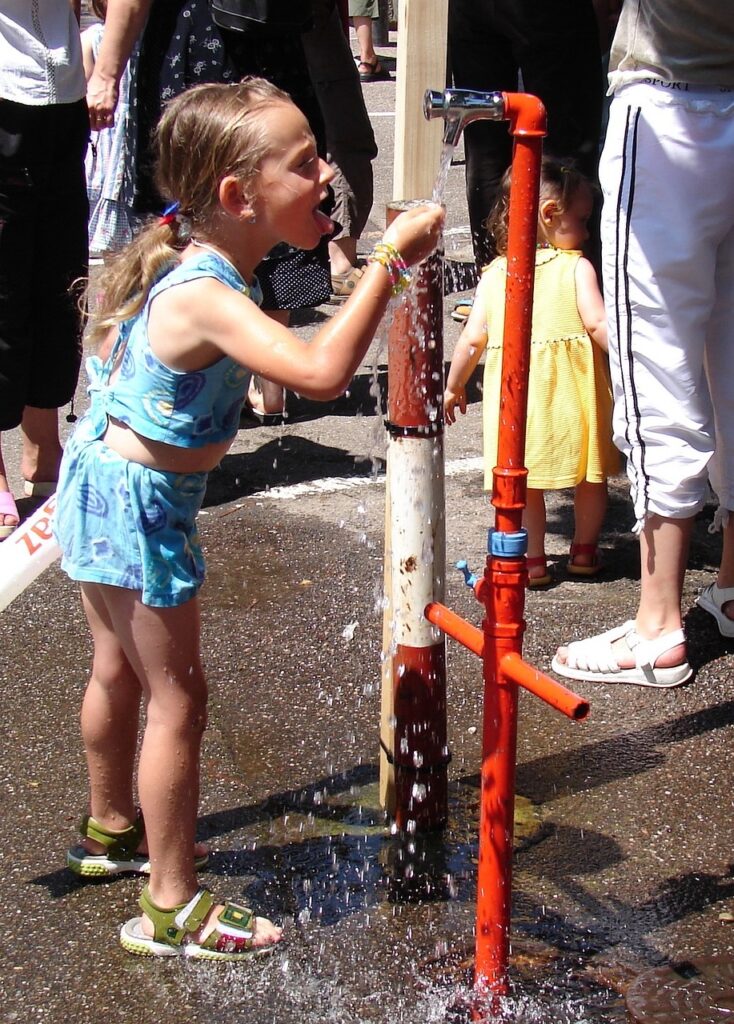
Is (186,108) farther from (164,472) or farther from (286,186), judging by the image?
(164,472)

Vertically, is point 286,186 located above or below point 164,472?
above

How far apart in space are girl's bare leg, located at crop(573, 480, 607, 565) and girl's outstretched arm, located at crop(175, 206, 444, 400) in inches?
70.9

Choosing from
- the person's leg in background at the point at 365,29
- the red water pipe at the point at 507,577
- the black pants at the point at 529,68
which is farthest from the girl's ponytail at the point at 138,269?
the person's leg in background at the point at 365,29

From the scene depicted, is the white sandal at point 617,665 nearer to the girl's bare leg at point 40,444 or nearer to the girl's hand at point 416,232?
the girl's hand at point 416,232

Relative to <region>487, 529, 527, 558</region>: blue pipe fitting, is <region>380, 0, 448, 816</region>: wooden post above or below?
above

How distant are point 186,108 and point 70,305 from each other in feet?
6.85

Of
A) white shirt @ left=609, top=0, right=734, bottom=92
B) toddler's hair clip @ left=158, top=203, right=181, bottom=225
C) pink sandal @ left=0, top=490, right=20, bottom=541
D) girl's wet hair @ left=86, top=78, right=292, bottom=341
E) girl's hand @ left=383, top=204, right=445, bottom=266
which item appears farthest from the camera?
pink sandal @ left=0, top=490, right=20, bottom=541

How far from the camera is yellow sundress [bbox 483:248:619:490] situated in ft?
12.4

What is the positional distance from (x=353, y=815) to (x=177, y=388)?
1054 millimetres

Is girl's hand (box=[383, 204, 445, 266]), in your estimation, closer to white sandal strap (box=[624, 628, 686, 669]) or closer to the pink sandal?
white sandal strap (box=[624, 628, 686, 669])

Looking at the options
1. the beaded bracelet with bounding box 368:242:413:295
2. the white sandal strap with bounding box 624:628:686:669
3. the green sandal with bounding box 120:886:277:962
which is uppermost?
the beaded bracelet with bounding box 368:242:413:295

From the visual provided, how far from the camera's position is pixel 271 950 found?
2430 mm

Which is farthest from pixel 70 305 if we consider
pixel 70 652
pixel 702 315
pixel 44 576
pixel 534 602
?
pixel 702 315

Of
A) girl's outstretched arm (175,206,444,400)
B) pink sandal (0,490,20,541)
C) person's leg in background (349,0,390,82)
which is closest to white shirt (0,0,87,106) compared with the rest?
pink sandal (0,490,20,541)
